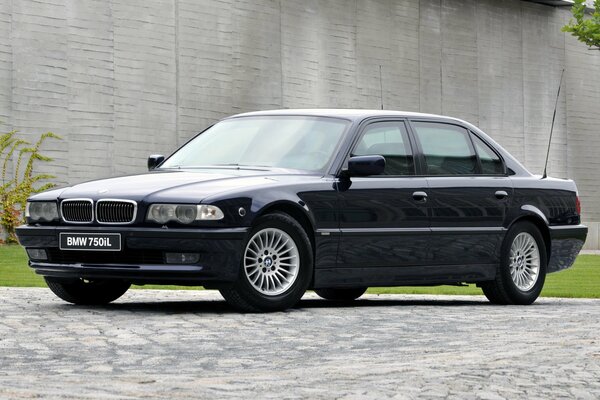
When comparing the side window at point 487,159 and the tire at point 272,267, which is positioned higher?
the side window at point 487,159

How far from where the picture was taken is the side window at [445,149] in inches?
457

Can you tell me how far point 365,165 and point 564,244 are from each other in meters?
2.93

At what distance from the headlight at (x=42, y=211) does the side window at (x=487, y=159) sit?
12.7 ft

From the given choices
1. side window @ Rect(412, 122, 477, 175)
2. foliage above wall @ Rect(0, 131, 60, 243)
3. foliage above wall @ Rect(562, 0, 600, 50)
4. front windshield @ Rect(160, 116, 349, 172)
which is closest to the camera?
front windshield @ Rect(160, 116, 349, 172)

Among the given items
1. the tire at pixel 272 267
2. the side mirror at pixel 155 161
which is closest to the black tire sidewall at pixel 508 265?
the tire at pixel 272 267

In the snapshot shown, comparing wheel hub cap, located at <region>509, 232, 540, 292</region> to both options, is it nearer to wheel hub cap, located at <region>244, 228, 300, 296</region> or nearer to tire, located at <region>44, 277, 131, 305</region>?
wheel hub cap, located at <region>244, 228, 300, 296</region>

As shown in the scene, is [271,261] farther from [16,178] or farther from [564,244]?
[16,178]

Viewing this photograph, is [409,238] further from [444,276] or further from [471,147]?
[471,147]

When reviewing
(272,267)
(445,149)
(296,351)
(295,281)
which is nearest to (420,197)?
(445,149)

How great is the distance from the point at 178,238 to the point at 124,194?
21.9 inches

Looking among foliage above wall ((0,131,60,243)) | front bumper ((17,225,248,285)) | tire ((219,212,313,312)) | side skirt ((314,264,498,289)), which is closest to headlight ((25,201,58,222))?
front bumper ((17,225,248,285))

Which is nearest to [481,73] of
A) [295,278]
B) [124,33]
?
[124,33]

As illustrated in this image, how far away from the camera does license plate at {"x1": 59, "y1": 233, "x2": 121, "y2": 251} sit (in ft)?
31.9

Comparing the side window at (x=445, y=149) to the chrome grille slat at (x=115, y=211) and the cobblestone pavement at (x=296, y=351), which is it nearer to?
the cobblestone pavement at (x=296, y=351)
